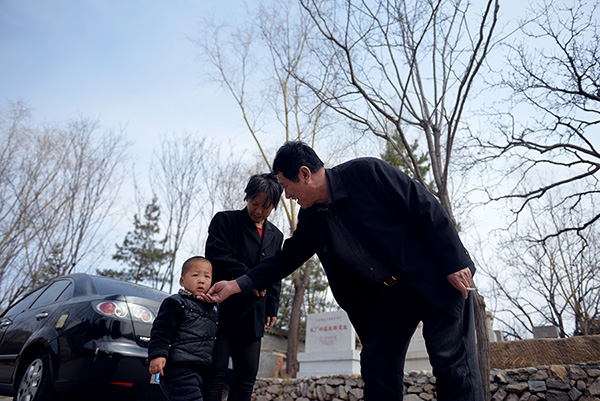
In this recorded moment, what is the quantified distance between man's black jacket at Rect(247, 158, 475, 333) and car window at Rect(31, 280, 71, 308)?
9.91 feet

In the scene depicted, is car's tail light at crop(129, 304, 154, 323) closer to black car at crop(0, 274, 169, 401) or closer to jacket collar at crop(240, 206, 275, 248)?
black car at crop(0, 274, 169, 401)

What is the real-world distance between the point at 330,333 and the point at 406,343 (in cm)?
689

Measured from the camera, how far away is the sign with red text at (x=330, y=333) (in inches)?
331

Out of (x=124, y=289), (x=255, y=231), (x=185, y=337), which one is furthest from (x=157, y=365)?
(x=124, y=289)

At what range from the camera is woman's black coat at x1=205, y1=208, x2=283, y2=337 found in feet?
8.73

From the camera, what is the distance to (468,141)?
7.79 meters

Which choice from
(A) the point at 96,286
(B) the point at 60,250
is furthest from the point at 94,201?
(A) the point at 96,286

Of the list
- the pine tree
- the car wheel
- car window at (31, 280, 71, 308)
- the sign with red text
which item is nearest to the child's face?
the car wheel

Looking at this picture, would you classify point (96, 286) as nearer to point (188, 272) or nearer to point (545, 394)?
point (188, 272)

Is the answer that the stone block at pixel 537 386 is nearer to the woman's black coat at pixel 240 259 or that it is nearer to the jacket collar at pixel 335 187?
the woman's black coat at pixel 240 259

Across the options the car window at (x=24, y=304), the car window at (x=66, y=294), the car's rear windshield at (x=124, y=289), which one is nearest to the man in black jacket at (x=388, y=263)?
the car's rear windshield at (x=124, y=289)

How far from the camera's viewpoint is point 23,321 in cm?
416

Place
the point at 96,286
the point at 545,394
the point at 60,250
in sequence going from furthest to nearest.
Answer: the point at 60,250 → the point at 545,394 → the point at 96,286

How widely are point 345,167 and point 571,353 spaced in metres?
4.82
